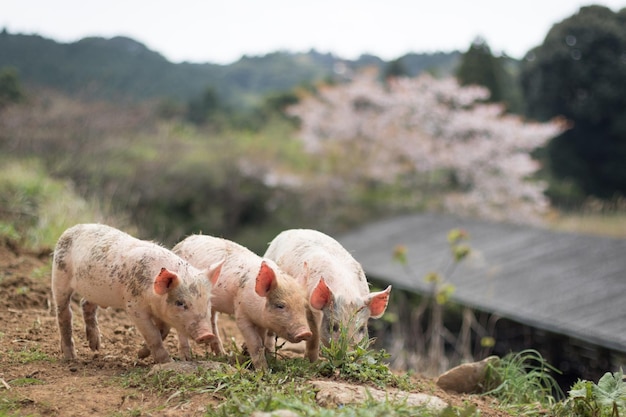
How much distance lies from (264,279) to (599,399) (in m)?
1.91

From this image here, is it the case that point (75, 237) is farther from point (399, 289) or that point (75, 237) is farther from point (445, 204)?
point (445, 204)

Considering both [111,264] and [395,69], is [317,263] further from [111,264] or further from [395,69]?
[395,69]

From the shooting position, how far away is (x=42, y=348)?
4.30m

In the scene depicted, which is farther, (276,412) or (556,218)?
(556,218)

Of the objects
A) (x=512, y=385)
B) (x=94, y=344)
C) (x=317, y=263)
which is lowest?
(x=512, y=385)

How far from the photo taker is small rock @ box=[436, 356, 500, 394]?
14.9 feet

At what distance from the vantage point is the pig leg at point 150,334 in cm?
375

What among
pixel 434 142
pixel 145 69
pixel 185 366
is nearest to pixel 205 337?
pixel 185 366

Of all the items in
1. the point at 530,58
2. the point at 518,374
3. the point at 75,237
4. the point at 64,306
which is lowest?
the point at 518,374

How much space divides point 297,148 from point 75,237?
2296cm

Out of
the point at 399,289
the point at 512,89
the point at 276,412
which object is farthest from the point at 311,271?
the point at 512,89

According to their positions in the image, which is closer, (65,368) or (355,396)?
(355,396)

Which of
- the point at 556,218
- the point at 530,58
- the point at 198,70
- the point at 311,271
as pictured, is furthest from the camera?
the point at 198,70

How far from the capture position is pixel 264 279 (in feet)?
11.7
